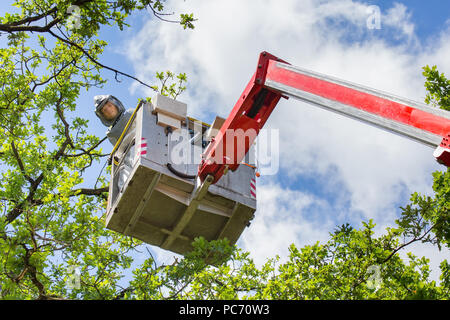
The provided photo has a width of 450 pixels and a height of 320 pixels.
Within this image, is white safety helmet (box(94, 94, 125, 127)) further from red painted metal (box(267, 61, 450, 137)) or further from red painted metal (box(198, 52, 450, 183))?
red painted metal (box(267, 61, 450, 137))

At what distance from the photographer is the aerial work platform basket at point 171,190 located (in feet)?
33.1

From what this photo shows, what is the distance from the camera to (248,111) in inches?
358

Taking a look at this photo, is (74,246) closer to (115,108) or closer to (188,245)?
(188,245)

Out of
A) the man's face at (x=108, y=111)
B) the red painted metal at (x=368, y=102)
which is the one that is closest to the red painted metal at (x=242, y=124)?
the red painted metal at (x=368, y=102)

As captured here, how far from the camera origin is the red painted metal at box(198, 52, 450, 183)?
6512mm

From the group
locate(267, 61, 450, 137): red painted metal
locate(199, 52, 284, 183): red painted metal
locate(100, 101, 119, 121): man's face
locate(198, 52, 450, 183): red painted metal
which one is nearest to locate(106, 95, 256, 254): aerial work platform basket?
locate(199, 52, 284, 183): red painted metal

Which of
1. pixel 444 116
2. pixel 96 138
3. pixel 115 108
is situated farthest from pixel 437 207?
pixel 96 138

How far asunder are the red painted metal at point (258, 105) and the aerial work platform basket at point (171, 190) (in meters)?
0.52

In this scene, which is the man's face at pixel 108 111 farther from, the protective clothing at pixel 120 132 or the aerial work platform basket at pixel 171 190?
the aerial work platform basket at pixel 171 190

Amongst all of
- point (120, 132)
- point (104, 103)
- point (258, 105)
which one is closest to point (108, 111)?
point (104, 103)

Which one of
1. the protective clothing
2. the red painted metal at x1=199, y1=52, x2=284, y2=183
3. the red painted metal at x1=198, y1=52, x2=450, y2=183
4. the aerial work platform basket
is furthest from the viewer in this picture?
the protective clothing

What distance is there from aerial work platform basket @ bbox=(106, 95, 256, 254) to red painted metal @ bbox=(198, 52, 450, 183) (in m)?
0.52

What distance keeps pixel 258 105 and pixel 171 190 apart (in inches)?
100

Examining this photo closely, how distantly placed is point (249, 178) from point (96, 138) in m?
8.20
